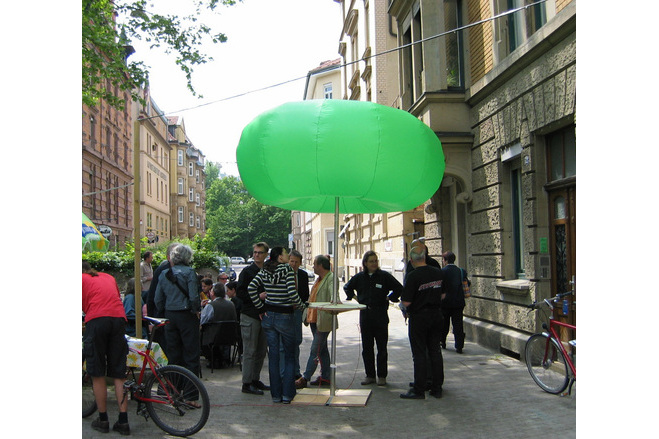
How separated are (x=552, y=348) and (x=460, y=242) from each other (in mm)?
6422

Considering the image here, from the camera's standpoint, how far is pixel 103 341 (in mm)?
5891

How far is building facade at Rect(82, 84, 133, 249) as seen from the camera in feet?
116

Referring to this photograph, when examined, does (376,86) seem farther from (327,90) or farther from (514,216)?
(327,90)

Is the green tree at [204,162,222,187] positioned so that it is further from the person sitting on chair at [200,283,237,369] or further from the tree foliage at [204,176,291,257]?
the person sitting on chair at [200,283,237,369]

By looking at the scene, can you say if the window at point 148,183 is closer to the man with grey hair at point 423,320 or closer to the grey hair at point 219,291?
the grey hair at point 219,291

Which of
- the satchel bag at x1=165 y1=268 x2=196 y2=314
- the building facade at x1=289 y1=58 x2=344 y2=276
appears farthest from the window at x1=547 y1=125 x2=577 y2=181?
the building facade at x1=289 y1=58 x2=344 y2=276

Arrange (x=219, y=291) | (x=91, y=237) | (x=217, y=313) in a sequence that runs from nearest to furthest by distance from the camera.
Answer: (x=217, y=313)
(x=219, y=291)
(x=91, y=237)

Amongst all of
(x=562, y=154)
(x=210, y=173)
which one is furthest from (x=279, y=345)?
(x=210, y=173)

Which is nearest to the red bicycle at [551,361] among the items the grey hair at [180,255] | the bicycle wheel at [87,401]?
the grey hair at [180,255]

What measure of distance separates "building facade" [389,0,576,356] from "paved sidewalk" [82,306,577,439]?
1.84m

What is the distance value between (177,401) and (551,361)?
14.1ft

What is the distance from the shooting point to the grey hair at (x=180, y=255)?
7.34 metres

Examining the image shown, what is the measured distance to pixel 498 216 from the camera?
10992 millimetres

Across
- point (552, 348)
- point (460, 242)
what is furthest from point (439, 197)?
point (552, 348)
